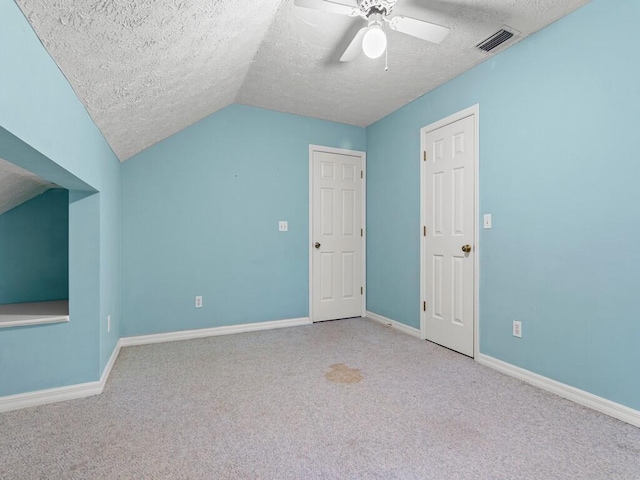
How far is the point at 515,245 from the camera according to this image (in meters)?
2.38

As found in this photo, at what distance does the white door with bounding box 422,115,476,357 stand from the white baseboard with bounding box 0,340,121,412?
2.75m

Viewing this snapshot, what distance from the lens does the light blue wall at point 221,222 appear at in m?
3.16

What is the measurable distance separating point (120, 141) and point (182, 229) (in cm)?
101

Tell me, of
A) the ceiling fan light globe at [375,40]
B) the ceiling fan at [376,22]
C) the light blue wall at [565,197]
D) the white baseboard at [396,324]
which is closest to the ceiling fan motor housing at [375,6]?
the ceiling fan at [376,22]

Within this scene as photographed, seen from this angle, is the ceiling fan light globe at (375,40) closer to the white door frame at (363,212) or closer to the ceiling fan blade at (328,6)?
the ceiling fan blade at (328,6)

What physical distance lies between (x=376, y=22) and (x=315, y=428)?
222 centimetres

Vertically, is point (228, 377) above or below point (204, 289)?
below

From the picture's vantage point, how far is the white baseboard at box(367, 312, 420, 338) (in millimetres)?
3330

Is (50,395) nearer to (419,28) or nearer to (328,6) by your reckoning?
(328,6)

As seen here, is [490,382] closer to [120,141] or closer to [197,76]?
[197,76]

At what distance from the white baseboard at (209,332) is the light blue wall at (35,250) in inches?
28.5

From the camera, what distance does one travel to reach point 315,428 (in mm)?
1735

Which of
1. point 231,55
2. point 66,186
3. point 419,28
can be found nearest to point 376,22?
point 419,28

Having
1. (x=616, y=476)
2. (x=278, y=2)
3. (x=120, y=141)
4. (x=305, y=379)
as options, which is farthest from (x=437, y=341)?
(x=120, y=141)
